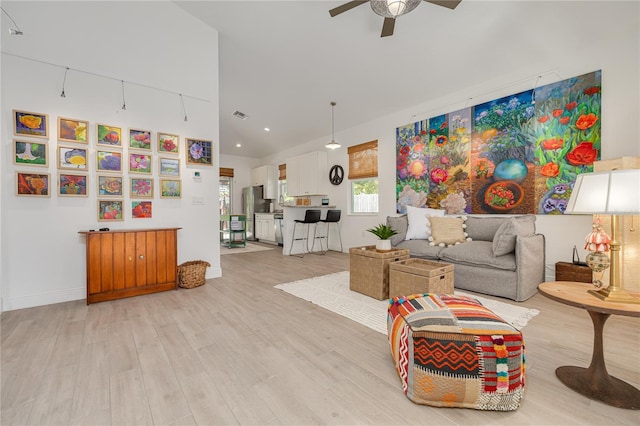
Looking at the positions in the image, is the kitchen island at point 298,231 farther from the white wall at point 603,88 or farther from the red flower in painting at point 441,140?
the white wall at point 603,88

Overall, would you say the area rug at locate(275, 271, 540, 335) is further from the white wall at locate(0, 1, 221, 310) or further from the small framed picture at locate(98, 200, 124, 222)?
the small framed picture at locate(98, 200, 124, 222)

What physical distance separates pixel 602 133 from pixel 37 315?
6165mm

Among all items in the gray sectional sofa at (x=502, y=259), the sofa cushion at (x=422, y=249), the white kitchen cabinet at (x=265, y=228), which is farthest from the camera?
the white kitchen cabinet at (x=265, y=228)

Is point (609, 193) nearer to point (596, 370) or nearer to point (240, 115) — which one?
point (596, 370)

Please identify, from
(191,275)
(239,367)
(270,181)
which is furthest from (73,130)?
(270,181)

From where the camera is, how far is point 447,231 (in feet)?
12.5

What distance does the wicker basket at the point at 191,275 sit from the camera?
136 inches

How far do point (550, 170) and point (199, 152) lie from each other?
4655 mm

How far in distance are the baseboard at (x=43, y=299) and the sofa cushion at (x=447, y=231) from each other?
435 centimetres

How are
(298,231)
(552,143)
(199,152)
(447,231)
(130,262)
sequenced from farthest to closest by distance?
(298,231)
(199,152)
(447,231)
(552,143)
(130,262)

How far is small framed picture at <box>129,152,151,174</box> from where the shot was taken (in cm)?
343

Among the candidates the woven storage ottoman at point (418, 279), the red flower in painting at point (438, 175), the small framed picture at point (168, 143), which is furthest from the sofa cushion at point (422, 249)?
the small framed picture at point (168, 143)

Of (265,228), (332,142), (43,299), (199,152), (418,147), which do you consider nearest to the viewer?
(43,299)

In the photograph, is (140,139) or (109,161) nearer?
(109,161)
